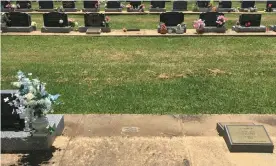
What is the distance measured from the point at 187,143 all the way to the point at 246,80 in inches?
258

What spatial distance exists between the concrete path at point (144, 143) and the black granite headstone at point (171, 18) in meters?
14.5

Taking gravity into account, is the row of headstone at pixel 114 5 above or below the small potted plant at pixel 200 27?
above

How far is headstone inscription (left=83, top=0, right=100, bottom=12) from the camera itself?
3312 cm

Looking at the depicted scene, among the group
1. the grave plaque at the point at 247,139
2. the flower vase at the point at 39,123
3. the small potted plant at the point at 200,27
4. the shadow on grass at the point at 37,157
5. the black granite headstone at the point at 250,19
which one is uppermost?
the black granite headstone at the point at 250,19

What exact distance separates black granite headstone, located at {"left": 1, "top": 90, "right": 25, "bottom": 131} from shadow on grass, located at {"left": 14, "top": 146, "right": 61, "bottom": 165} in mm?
681

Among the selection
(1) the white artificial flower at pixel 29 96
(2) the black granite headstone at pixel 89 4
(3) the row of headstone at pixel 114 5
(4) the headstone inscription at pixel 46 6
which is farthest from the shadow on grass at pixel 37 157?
(4) the headstone inscription at pixel 46 6

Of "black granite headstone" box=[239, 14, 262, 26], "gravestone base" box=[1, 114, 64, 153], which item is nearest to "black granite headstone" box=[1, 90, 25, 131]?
"gravestone base" box=[1, 114, 64, 153]

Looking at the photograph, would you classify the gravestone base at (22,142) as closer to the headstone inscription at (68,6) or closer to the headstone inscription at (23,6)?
the headstone inscription at (68,6)

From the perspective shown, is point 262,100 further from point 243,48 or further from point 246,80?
point 243,48

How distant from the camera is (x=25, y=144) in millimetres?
7715

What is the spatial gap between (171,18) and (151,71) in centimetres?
946

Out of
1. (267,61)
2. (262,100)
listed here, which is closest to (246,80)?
(262,100)

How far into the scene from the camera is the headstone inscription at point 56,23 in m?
22.7

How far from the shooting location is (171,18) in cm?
2344
